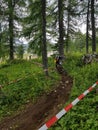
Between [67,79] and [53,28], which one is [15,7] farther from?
[67,79]

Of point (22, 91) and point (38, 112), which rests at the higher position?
point (22, 91)

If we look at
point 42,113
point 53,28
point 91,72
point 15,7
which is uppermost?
point 15,7

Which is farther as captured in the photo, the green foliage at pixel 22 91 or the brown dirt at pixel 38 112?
the green foliage at pixel 22 91

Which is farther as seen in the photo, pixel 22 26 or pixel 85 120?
pixel 22 26

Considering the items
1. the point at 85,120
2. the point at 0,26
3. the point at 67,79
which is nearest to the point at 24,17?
the point at 0,26

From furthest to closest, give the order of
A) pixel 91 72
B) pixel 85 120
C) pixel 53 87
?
pixel 91 72 → pixel 53 87 → pixel 85 120

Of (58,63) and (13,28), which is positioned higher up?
(13,28)

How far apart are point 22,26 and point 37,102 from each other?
21.8 meters

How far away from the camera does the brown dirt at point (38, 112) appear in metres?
10.6

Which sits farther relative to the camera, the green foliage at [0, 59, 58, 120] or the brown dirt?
the green foliage at [0, 59, 58, 120]

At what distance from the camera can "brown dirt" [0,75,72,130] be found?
1061 cm

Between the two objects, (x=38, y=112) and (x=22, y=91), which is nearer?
(x=38, y=112)

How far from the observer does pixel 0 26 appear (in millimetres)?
32656

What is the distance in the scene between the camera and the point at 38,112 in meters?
11.9
